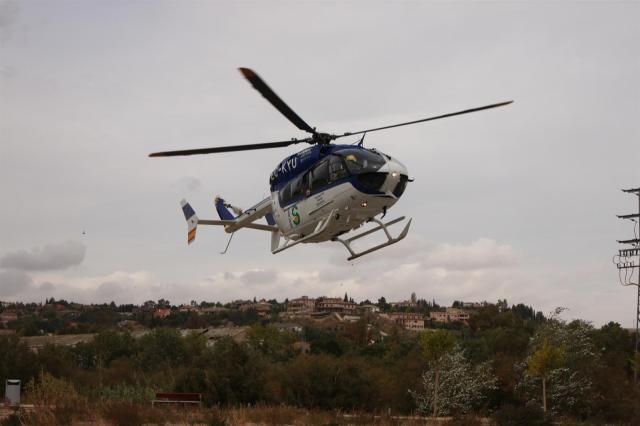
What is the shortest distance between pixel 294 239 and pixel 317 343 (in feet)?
186

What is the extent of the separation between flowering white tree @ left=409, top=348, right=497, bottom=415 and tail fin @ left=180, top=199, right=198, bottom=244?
2041cm

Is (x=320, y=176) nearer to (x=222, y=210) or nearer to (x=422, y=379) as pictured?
(x=222, y=210)

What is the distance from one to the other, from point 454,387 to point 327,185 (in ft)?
85.5

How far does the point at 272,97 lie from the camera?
2203 cm

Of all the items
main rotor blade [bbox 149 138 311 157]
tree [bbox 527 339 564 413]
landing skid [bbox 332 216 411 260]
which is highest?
main rotor blade [bbox 149 138 311 157]

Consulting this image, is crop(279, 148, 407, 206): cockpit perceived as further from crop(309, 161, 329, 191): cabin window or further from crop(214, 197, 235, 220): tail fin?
crop(214, 197, 235, 220): tail fin

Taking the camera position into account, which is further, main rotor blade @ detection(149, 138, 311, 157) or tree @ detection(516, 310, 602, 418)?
tree @ detection(516, 310, 602, 418)

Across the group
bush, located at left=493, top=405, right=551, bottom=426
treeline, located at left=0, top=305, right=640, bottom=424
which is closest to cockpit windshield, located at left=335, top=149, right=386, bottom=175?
bush, located at left=493, top=405, right=551, bottom=426

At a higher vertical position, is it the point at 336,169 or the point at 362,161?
the point at 362,161

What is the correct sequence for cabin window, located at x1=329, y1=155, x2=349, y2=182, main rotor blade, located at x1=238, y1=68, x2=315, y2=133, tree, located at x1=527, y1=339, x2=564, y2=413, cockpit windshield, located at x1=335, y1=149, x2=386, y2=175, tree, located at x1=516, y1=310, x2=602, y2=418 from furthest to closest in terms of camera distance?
tree, located at x1=516, y1=310, x2=602, y2=418, tree, located at x1=527, y1=339, x2=564, y2=413, cabin window, located at x1=329, y1=155, x2=349, y2=182, cockpit windshield, located at x1=335, y1=149, x2=386, y2=175, main rotor blade, located at x1=238, y1=68, x2=315, y2=133

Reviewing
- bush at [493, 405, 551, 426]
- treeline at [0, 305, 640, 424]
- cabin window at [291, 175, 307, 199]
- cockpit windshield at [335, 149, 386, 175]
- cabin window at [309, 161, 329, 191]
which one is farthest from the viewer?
treeline at [0, 305, 640, 424]

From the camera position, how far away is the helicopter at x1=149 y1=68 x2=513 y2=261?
2319cm

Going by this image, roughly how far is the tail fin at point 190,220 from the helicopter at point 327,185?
195 inches

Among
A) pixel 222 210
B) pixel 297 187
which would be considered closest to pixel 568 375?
pixel 222 210
